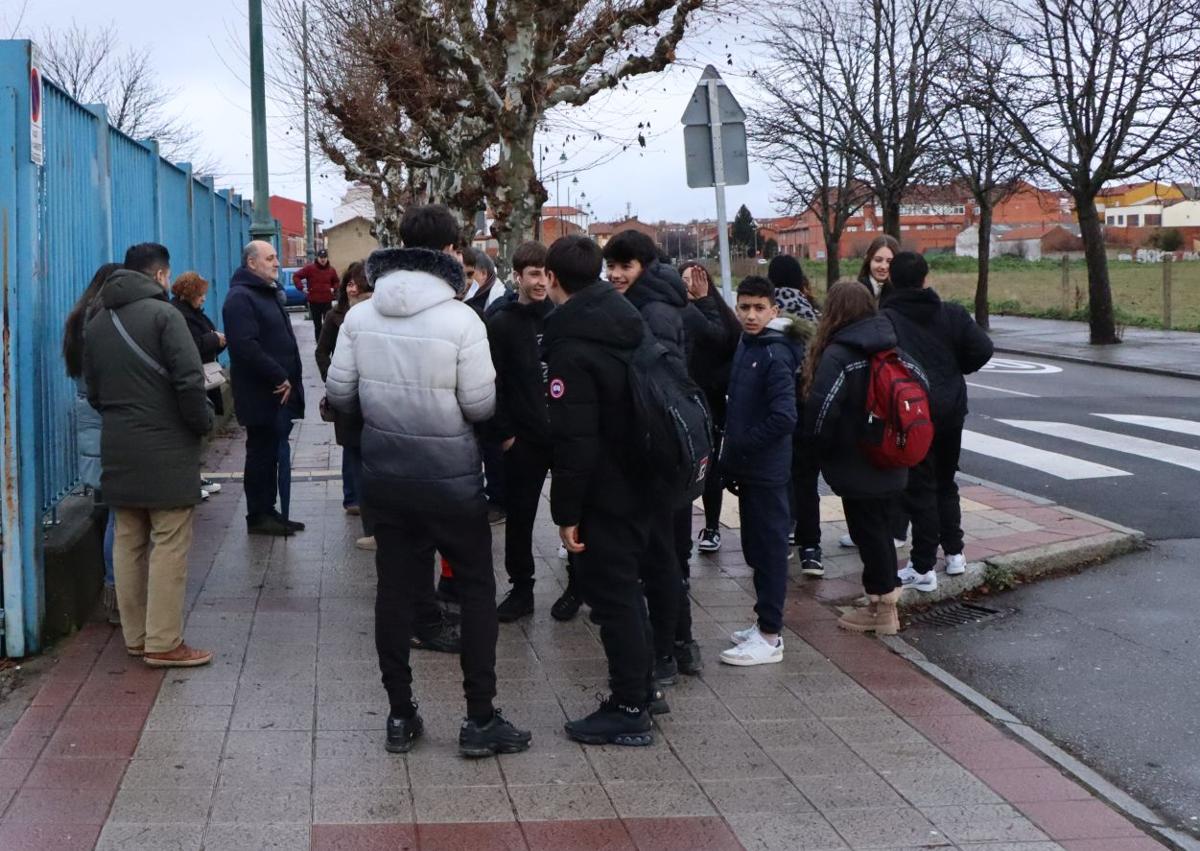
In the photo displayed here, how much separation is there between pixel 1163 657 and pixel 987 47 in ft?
84.8

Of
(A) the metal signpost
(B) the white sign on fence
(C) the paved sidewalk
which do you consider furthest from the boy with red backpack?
(C) the paved sidewalk

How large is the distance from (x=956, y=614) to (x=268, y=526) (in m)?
4.15

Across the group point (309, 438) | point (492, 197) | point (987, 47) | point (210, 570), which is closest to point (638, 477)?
point (210, 570)

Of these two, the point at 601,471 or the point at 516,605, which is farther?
the point at 516,605

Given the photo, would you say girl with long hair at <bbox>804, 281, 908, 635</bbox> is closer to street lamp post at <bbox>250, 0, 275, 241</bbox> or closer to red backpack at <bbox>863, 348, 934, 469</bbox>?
red backpack at <bbox>863, 348, 934, 469</bbox>

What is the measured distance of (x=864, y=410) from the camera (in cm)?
640

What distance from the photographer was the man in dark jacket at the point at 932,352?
7.30 meters

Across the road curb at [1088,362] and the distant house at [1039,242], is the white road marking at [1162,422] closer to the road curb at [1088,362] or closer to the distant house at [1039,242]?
the road curb at [1088,362]

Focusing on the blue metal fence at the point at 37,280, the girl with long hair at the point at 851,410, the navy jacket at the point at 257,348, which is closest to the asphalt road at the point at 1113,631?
the girl with long hair at the point at 851,410

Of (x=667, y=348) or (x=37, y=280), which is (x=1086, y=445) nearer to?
(x=667, y=348)

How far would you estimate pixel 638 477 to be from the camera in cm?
515

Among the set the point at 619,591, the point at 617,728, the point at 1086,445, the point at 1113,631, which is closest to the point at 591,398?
the point at 619,591

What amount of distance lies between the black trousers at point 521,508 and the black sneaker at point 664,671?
124 cm

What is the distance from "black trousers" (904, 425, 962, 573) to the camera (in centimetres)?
740
